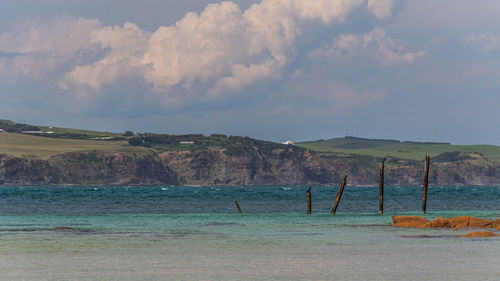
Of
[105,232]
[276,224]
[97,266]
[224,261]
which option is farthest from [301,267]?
[276,224]

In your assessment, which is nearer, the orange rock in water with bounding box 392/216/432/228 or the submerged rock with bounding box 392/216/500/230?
the submerged rock with bounding box 392/216/500/230

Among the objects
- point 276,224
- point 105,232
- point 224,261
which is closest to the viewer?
point 224,261

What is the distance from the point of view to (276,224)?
2153 inches

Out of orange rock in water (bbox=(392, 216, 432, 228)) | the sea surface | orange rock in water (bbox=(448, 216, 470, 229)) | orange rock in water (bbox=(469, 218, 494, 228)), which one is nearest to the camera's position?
the sea surface

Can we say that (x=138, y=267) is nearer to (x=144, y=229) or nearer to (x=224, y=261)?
(x=224, y=261)

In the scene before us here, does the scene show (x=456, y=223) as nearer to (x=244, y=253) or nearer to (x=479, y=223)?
(x=479, y=223)

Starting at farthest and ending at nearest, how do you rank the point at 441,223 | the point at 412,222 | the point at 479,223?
the point at 412,222
the point at 479,223
the point at 441,223

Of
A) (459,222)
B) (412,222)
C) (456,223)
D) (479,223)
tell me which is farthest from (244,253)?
(479,223)

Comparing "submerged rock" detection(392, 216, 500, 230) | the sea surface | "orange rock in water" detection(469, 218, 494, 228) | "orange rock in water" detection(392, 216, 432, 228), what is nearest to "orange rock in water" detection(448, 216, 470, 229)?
"submerged rock" detection(392, 216, 500, 230)

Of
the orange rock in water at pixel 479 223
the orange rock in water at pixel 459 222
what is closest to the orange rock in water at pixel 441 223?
the orange rock in water at pixel 459 222

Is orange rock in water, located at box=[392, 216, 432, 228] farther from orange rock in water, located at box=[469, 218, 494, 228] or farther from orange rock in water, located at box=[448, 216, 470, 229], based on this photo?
orange rock in water, located at box=[469, 218, 494, 228]

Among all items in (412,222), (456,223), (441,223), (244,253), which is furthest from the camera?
(412,222)

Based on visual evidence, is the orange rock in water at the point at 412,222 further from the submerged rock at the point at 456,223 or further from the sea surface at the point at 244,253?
the sea surface at the point at 244,253

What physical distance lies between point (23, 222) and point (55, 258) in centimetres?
2860
